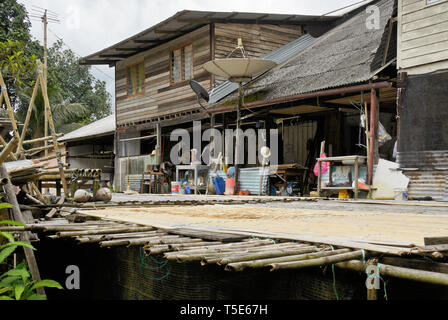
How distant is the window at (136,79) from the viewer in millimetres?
17855

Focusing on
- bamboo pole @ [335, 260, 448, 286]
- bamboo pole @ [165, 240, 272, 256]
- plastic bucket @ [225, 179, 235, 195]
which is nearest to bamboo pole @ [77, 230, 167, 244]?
bamboo pole @ [165, 240, 272, 256]

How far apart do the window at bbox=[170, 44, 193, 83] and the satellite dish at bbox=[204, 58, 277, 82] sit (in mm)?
3045

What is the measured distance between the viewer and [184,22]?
1419 cm

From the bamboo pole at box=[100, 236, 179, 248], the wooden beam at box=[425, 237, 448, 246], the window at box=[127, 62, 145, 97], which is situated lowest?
the bamboo pole at box=[100, 236, 179, 248]

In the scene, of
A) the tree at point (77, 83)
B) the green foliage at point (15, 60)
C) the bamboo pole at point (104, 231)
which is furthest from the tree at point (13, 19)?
the bamboo pole at point (104, 231)

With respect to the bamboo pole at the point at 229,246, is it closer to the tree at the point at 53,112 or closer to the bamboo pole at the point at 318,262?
the bamboo pole at the point at 318,262

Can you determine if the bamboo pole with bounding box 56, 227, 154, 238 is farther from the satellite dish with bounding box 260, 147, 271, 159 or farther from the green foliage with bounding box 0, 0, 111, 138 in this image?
the satellite dish with bounding box 260, 147, 271, 159

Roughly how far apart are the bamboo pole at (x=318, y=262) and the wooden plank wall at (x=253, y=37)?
12.6 meters

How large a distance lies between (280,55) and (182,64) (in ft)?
11.2

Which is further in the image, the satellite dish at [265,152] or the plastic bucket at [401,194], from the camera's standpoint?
the satellite dish at [265,152]

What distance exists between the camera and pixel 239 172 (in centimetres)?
1282

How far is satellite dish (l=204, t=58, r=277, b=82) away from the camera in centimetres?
1190

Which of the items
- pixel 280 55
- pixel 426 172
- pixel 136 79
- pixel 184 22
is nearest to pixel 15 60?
pixel 426 172
